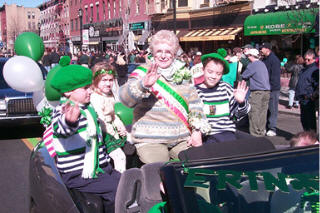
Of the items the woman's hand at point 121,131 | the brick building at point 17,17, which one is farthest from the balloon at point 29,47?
the brick building at point 17,17

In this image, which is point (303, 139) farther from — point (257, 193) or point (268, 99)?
point (268, 99)

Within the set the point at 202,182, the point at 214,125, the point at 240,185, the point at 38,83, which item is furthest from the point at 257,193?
the point at 38,83

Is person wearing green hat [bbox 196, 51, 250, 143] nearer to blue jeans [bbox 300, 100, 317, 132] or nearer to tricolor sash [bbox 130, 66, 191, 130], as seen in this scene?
tricolor sash [bbox 130, 66, 191, 130]

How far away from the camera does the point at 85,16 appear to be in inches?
1890

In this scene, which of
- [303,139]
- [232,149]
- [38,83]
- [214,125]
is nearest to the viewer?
[232,149]

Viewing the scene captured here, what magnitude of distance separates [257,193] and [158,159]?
4.32 ft

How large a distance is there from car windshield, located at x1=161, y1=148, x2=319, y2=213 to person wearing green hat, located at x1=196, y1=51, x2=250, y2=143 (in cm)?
149

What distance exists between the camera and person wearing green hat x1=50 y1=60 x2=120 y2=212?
2775mm

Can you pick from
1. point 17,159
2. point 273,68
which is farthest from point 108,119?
point 273,68

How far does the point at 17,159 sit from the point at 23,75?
2984mm

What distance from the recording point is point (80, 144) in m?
2.95

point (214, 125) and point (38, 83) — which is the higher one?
point (38, 83)

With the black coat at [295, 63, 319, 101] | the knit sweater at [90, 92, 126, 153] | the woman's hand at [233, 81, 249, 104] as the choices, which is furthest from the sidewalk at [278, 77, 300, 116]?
the knit sweater at [90, 92, 126, 153]

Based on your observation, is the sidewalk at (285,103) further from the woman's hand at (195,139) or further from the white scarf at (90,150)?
the white scarf at (90,150)
